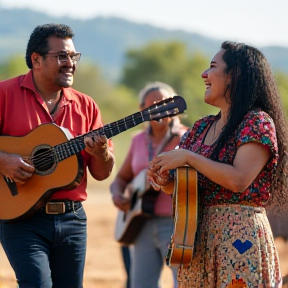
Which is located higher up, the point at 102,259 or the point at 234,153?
the point at 234,153

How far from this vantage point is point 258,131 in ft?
15.8

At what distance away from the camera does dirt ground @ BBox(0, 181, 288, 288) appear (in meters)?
9.82

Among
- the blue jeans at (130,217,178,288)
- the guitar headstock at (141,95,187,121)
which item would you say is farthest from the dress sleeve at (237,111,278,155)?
the blue jeans at (130,217,178,288)

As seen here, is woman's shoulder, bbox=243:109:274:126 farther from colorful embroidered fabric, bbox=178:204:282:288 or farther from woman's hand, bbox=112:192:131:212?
woman's hand, bbox=112:192:131:212

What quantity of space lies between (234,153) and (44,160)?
4.54ft

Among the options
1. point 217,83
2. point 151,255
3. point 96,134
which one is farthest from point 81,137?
point 151,255

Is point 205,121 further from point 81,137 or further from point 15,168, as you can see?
point 15,168

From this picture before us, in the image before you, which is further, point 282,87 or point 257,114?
point 282,87

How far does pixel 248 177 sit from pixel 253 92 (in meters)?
0.50

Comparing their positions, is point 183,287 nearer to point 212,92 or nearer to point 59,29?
point 212,92

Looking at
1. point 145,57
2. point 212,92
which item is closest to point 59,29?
point 212,92

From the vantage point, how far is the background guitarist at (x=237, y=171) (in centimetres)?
481

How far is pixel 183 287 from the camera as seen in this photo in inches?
198

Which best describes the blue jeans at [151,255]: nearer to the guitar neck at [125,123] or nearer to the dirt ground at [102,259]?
the dirt ground at [102,259]
